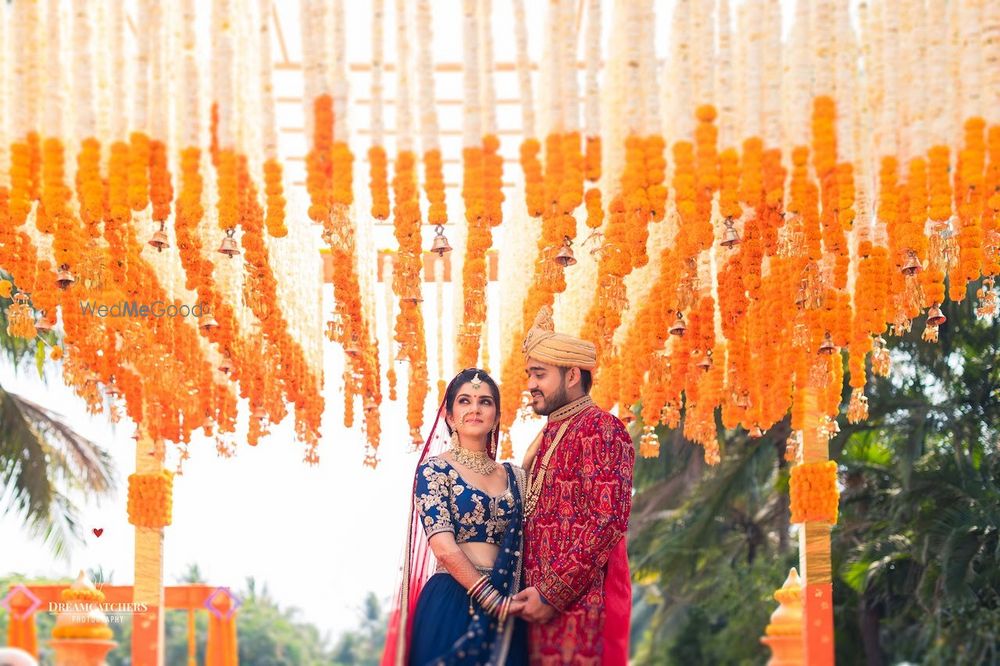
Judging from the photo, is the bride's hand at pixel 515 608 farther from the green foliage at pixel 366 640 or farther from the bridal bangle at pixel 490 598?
the green foliage at pixel 366 640

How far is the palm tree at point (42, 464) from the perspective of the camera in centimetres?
1084

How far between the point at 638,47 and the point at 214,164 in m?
1.51

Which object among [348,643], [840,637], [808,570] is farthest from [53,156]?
[348,643]

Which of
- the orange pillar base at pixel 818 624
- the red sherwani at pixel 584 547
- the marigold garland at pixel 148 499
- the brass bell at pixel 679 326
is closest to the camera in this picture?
the red sherwani at pixel 584 547

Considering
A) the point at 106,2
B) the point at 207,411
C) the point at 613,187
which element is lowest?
the point at 207,411

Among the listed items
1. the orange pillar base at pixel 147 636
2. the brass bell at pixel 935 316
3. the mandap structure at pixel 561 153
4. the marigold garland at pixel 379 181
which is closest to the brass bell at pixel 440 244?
the mandap structure at pixel 561 153

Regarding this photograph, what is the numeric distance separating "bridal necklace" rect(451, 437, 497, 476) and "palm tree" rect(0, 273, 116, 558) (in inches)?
267

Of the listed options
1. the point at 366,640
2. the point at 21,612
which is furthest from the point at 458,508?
the point at 366,640

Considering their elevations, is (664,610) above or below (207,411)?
below

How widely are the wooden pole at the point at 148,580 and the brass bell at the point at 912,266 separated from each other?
3711 mm

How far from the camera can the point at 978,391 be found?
11641mm

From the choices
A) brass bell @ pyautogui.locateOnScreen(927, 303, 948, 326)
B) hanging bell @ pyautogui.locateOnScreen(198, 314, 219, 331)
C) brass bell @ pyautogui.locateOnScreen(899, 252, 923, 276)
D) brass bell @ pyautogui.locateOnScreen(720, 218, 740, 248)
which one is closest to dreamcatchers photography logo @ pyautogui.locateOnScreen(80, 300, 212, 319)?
hanging bell @ pyautogui.locateOnScreen(198, 314, 219, 331)

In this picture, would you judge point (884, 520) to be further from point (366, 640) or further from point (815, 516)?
point (366, 640)

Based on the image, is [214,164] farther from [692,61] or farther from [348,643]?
[348,643]
